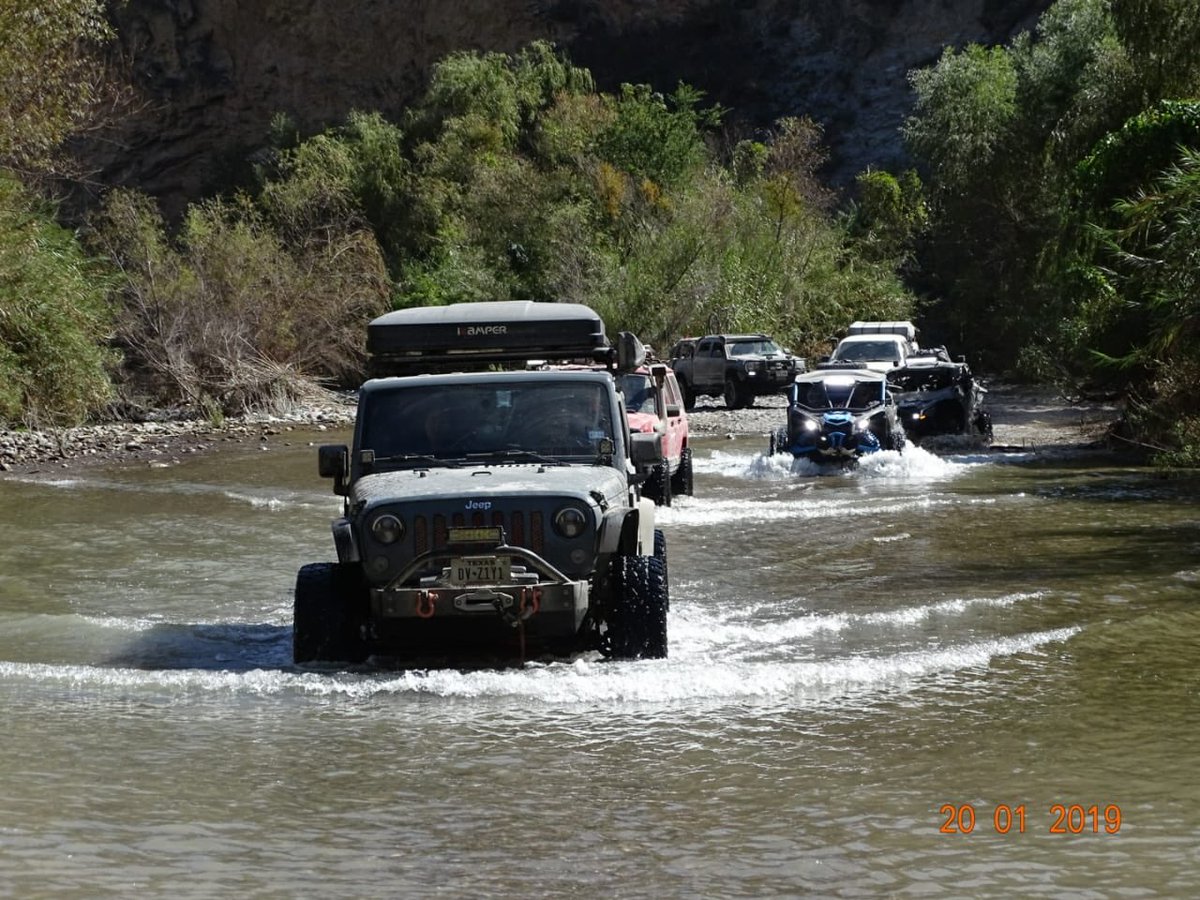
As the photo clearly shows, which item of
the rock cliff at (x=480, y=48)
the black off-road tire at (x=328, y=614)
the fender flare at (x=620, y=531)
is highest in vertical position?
the rock cliff at (x=480, y=48)

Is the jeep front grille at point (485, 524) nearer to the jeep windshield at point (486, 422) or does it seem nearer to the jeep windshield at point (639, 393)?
the jeep windshield at point (486, 422)

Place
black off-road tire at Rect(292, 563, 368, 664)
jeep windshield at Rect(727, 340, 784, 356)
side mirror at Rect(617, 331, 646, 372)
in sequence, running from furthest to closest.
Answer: jeep windshield at Rect(727, 340, 784, 356), side mirror at Rect(617, 331, 646, 372), black off-road tire at Rect(292, 563, 368, 664)

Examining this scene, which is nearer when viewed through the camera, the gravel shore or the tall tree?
the tall tree

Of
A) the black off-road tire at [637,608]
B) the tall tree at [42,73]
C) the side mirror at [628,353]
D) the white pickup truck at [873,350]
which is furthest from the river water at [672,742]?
the white pickup truck at [873,350]

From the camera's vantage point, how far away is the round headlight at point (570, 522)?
29.7ft

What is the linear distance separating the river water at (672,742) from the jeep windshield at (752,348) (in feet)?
73.3

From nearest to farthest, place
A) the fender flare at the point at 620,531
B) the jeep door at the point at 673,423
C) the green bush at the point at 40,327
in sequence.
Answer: the fender flare at the point at 620,531 < the jeep door at the point at 673,423 < the green bush at the point at 40,327

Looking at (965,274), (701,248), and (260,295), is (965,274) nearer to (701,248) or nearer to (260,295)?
(701,248)

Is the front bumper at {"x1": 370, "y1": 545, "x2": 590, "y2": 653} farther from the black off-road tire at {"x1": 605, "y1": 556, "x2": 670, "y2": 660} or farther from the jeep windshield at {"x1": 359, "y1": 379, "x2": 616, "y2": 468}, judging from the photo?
the jeep windshield at {"x1": 359, "y1": 379, "x2": 616, "y2": 468}

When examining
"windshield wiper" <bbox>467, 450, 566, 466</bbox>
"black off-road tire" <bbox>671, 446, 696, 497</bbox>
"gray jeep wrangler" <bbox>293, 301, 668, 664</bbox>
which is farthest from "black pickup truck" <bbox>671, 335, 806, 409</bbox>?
"windshield wiper" <bbox>467, 450, 566, 466</bbox>

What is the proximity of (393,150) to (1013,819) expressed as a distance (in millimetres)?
55116

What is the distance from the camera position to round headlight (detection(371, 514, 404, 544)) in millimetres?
9086
